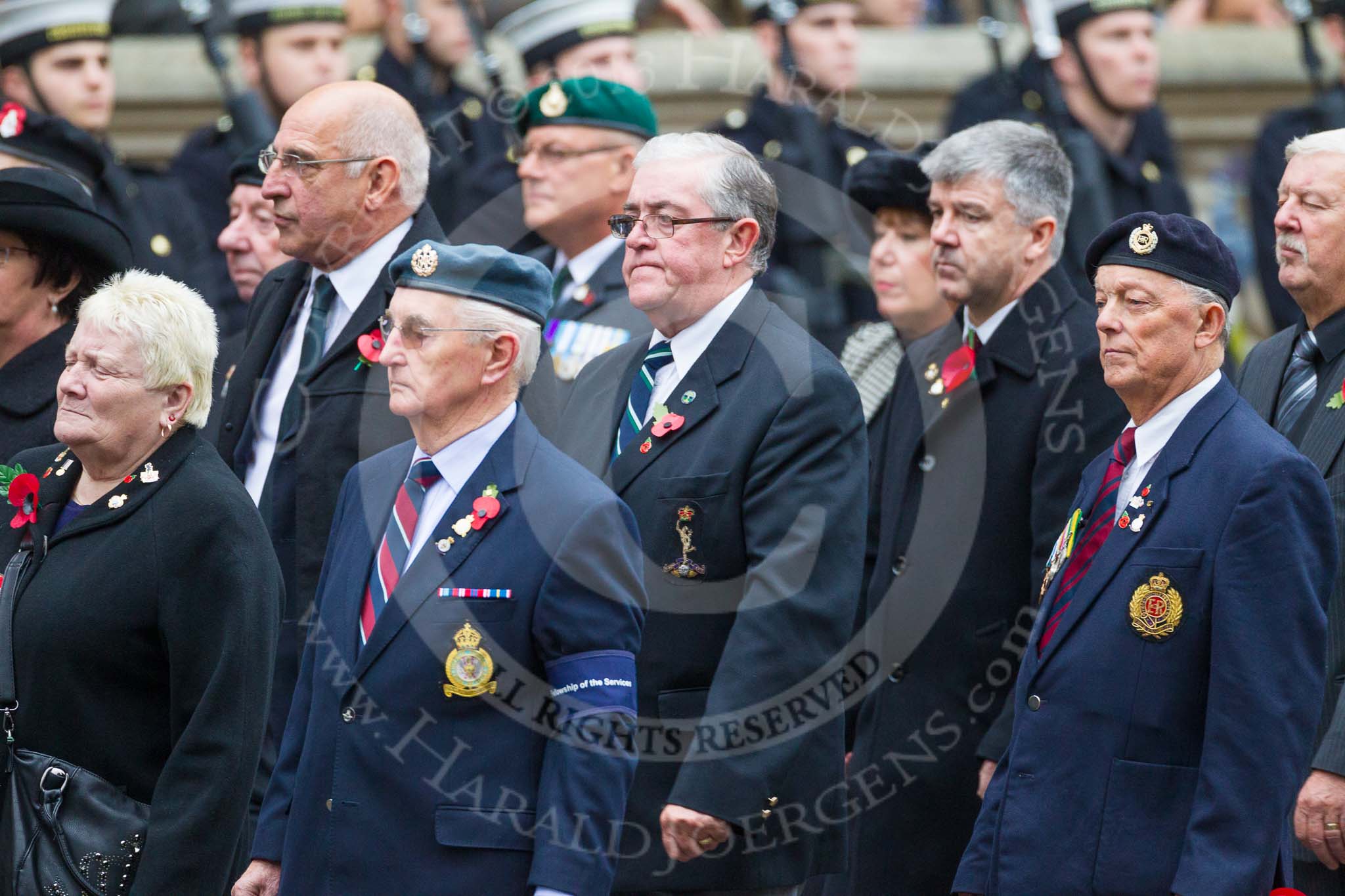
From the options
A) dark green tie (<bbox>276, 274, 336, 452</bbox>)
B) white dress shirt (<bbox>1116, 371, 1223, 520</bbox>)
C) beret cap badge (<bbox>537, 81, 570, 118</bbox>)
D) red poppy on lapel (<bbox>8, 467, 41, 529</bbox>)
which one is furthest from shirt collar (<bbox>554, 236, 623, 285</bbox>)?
white dress shirt (<bbox>1116, 371, 1223, 520</bbox>)

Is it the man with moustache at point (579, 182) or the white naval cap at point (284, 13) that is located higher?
the white naval cap at point (284, 13)

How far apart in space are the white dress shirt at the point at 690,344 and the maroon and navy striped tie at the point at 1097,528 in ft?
3.28

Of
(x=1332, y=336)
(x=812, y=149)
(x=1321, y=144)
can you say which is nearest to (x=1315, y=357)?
(x=1332, y=336)

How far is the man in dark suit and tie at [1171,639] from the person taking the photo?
423cm

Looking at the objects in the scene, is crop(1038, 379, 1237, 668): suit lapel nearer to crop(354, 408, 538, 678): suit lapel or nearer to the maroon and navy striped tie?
the maroon and navy striped tie

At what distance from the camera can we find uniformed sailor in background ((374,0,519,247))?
27.3ft

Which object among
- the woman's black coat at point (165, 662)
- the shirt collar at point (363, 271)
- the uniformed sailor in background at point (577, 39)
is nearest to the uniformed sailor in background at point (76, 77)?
the uniformed sailor in background at point (577, 39)

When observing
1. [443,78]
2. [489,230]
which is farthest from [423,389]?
[443,78]

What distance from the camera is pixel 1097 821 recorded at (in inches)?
173

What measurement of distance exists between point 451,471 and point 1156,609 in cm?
150

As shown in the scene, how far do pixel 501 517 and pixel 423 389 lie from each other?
1.04 feet

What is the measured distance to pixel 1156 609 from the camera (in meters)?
4.40

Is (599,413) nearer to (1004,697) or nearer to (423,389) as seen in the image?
(423,389)

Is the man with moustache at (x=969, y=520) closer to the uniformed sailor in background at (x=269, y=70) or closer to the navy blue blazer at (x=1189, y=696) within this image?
the navy blue blazer at (x=1189, y=696)
